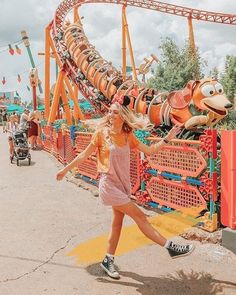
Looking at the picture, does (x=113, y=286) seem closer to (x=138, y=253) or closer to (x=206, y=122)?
(x=138, y=253)

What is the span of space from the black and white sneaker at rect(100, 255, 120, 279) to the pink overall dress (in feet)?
1.91

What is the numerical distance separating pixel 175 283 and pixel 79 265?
3.43 ft

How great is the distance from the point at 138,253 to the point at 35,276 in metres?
1.16

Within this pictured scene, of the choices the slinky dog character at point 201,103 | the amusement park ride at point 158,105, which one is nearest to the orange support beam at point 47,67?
the amusement park ride at point 158,105

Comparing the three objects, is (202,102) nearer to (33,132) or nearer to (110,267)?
(110,267)

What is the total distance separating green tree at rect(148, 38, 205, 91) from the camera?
21391 mm

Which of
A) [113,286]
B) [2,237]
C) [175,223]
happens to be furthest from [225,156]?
[2,237]

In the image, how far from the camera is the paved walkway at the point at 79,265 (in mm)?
3514

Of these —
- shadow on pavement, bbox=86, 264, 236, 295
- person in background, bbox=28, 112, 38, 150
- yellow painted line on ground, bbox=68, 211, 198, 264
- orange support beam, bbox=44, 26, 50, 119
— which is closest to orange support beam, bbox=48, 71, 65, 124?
person in background, bbox=28, 112, 38, 150

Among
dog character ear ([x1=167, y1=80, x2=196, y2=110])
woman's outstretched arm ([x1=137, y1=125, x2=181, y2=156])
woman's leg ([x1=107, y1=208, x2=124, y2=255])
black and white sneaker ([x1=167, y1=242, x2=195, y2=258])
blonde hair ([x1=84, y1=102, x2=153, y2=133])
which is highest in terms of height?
dog character ear ([x1=167, y1=80, x2=196, y2=110])

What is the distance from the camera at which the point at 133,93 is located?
11250 mm

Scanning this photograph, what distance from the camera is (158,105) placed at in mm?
9625

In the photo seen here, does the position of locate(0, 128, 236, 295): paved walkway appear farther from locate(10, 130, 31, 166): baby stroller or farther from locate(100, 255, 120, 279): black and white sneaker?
locate(10, 130, 31, 166): baby stroller

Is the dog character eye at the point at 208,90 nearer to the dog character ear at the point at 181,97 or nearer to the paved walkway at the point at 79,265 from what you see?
the dog character ear at the point at 181,97
